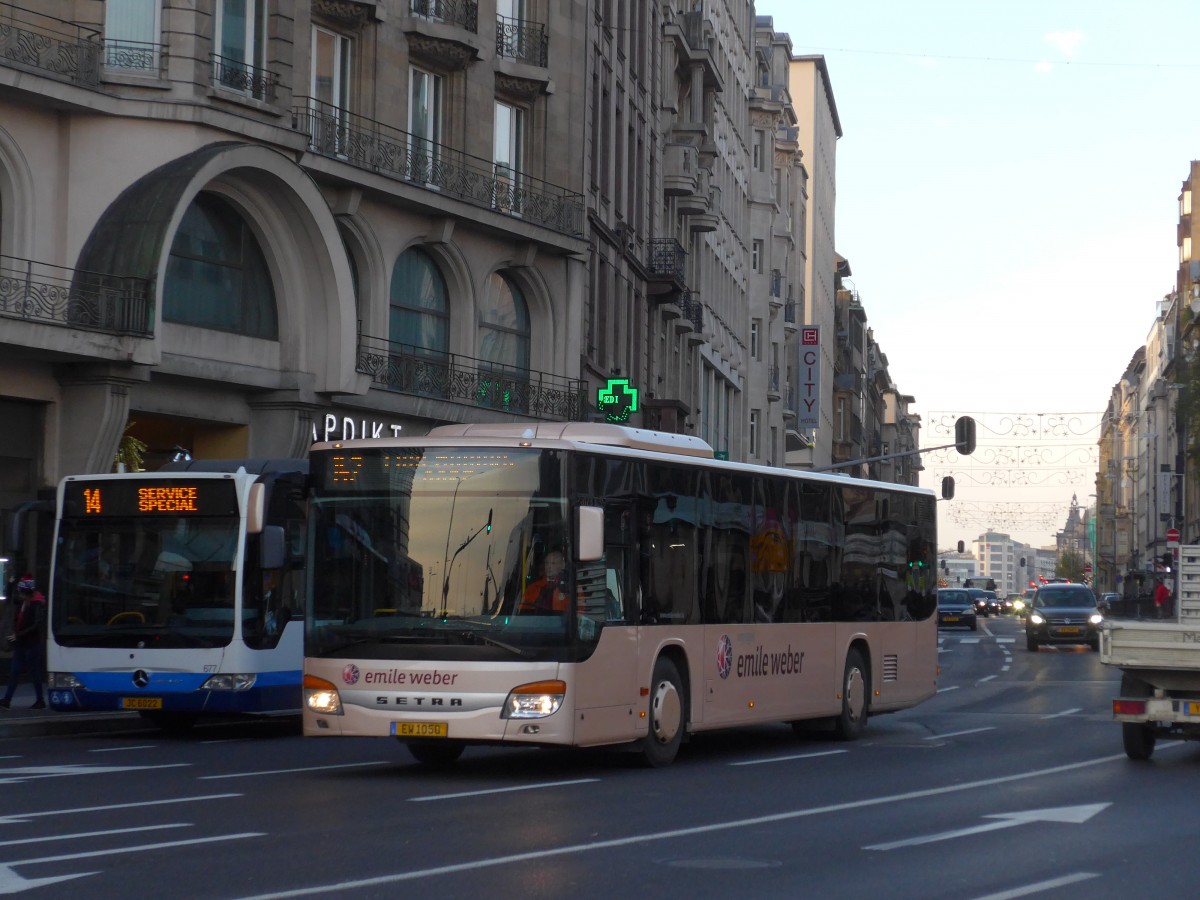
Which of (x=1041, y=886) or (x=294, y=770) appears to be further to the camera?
(x=294, y=770)

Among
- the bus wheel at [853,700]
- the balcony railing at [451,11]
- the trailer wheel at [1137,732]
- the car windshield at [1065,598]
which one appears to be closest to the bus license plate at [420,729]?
the trailer wheel at [1137,732]

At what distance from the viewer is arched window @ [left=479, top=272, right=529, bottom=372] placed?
127 feet

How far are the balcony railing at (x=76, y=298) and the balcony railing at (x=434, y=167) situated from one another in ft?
18.1

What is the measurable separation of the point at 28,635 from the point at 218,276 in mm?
10324

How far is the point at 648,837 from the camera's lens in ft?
37.7

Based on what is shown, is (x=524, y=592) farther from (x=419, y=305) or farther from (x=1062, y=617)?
(x=1062, y=617)

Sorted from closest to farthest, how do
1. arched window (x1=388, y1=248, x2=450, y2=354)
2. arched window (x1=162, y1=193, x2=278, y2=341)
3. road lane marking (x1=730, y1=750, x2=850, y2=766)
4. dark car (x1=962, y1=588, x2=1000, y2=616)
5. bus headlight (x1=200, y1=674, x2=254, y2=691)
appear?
1. road lane marking (x1=730, y1=750, x2=850, y2=766)
2. bus headlight (x1=200, y1=674, x2=254, y2=691)
3. arched window (x1=162, y1=193, x2=278, y2=341)
4. arched window (x1=388, y1=248, x2=450, y2=354)
5. dark car (x1=962, y1=588, x2=1000, y2=616)

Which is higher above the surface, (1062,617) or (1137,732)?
(1062,617)

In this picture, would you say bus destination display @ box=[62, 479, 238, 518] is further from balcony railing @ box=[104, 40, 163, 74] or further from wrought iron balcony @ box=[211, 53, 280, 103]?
wrought iron balcony @ box=[211, 53, 280, 103]

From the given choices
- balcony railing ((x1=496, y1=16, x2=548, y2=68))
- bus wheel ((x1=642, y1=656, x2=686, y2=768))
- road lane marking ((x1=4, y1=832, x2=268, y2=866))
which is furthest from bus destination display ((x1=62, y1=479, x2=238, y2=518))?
balcony railing ((x1=496, y1=16, x2=548, y2=68))

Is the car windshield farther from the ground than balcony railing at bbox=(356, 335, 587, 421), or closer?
closer

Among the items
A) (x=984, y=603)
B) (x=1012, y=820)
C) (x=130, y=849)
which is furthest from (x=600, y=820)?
(x=984, y=603)

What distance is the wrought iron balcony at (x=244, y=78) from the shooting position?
30.6 meters

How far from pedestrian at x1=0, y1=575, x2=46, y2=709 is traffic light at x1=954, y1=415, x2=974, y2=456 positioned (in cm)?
3197
